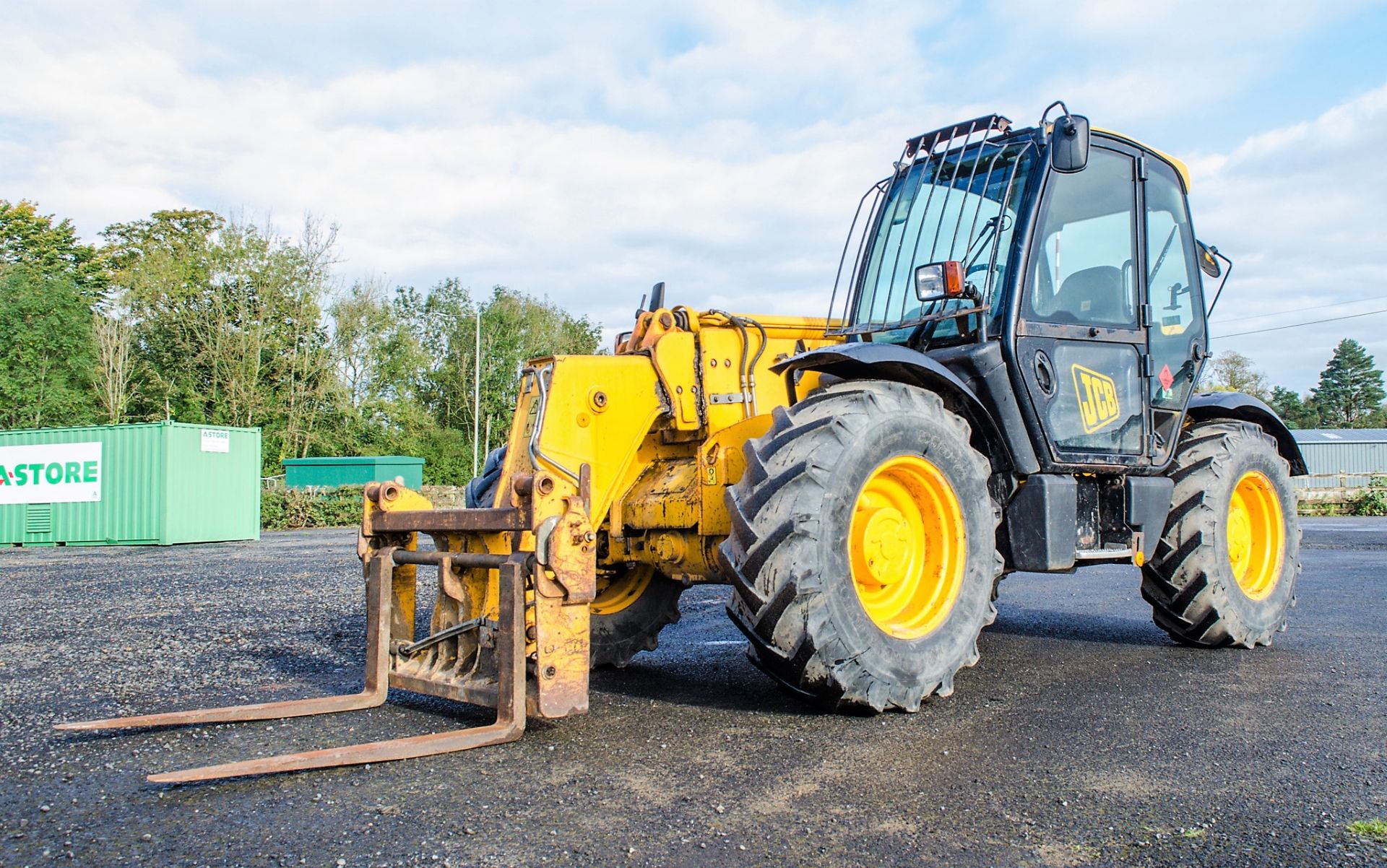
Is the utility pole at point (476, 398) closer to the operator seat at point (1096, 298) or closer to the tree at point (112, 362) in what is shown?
the tree at point (112, 362)

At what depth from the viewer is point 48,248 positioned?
41.0 meters

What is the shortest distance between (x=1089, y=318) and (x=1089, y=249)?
0.41m

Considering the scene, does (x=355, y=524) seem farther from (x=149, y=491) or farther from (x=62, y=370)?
(x=62, y=370)

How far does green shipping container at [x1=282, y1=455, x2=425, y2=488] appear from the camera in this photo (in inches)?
1137

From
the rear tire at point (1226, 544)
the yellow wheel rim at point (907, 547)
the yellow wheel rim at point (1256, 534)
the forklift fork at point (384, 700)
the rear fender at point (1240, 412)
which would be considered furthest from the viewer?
the rear fender at point (1240, 412)

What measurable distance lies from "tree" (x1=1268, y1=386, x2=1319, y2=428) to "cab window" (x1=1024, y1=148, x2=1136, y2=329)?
9008 centimetres

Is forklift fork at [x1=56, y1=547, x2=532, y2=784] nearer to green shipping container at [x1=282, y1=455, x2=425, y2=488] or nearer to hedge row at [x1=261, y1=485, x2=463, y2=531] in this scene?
hedge row at [x1=261, y1=485, x2=463, y2=531]

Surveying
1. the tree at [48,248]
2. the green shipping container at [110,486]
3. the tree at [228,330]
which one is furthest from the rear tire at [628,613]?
the tree at [48,248]

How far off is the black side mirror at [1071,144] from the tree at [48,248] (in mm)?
42491

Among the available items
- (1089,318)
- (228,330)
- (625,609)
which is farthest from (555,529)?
(228,330)

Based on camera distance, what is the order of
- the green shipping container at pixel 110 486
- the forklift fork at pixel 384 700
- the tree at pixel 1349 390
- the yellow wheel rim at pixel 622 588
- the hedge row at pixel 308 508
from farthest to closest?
the tree at pixel 1349 390
the hedge row at pixel 308 508
the green shipping container at pixel 110 486
the yellow wheel rim at pixel 622 588
the forklift fork at pixel 384 700

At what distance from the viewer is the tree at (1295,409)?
86.1 metres

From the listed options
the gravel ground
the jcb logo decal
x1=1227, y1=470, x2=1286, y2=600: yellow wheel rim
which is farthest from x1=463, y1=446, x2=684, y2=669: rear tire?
x1=1227, y1=470, x2=1286, y2=600: yellow wheel rim

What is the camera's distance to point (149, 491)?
70.5 feet
